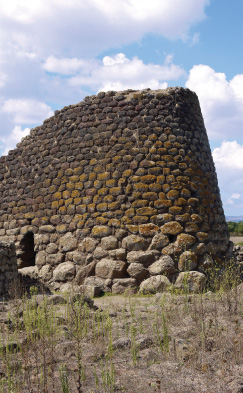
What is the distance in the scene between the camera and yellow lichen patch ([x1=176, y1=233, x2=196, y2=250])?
765cm

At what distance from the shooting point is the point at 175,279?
7484 mm

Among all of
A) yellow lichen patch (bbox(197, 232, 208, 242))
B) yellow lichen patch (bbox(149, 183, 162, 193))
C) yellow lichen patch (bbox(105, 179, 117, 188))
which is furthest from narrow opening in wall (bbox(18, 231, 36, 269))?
yellow lichen patch (bbox(197, 232, 208, 242))

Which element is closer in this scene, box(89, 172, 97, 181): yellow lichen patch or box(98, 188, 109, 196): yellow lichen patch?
box(98, 188, 109, 196): yellow lichen patch

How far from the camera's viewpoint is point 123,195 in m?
8.03

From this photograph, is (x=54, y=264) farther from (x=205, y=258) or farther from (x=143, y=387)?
(x=143, y=387)

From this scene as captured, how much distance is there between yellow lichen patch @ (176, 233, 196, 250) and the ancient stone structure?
2 cm

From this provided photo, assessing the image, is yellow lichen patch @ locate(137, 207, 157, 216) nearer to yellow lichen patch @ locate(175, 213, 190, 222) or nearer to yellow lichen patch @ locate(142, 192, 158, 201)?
yellow lichen patch @ locate(142, 192, 158, 201)

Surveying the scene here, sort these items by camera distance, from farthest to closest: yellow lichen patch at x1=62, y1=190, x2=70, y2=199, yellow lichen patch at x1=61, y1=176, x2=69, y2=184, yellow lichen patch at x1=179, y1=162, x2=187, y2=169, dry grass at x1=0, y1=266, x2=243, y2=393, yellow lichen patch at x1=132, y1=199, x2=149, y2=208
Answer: yellow lichen patch at x1=61, y1=176, x2=69, y2=184 < yellow lichen patch at x1=62, y1=190, x2=70, y2=199 < yellow lichen patch at x1=179, y1=162, x2=187, y2=169 < yellow lichen patch at x1=132, y1=199, x2=149, y2=208 < dry grass at x1=0, y1=266, x2=243, y2=393

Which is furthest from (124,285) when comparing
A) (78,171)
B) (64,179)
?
(64,179)

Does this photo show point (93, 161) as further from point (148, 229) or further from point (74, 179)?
point (148, 229)

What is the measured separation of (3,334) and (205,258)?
4.61 meters

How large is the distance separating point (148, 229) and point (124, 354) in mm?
4132

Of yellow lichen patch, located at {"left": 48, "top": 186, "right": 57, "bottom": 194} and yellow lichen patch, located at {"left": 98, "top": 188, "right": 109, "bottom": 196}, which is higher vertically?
yellow lichen patch, located at {"left": 48, "top": 186, "right": 57, "bottom": 194}

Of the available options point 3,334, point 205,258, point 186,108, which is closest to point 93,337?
point 3,334
